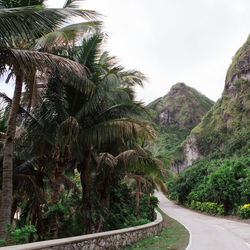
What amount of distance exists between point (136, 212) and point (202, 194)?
1931 cm

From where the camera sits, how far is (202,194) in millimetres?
30656

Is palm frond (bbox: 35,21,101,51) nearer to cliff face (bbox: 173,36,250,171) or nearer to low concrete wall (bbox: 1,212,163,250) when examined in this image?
low concrete wall (bbox: 1,212,163,250)

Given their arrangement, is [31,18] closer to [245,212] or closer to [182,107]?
[245,212]

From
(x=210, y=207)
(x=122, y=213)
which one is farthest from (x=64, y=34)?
(x=210, y=207)

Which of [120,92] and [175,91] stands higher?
[175,91]

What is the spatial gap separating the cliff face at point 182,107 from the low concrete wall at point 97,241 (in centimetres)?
9751

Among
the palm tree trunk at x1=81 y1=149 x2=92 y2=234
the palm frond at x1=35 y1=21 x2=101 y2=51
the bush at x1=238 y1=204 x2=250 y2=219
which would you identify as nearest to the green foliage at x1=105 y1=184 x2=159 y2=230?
the palm tree trunk at x1=81 y1=149 x2=92 y2=234

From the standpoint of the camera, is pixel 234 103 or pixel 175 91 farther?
pixel 175 91

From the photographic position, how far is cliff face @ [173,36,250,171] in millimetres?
46222

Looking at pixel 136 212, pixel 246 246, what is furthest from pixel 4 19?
pixel 136 212

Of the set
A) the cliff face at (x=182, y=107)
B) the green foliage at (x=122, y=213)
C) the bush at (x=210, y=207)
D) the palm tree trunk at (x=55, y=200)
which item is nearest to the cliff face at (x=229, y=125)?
the bush at (x=210, y=207)

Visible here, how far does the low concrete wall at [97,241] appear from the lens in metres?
5.00

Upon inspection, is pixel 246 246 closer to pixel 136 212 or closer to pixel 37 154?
pixel 136 212

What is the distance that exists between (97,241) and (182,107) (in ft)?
353
